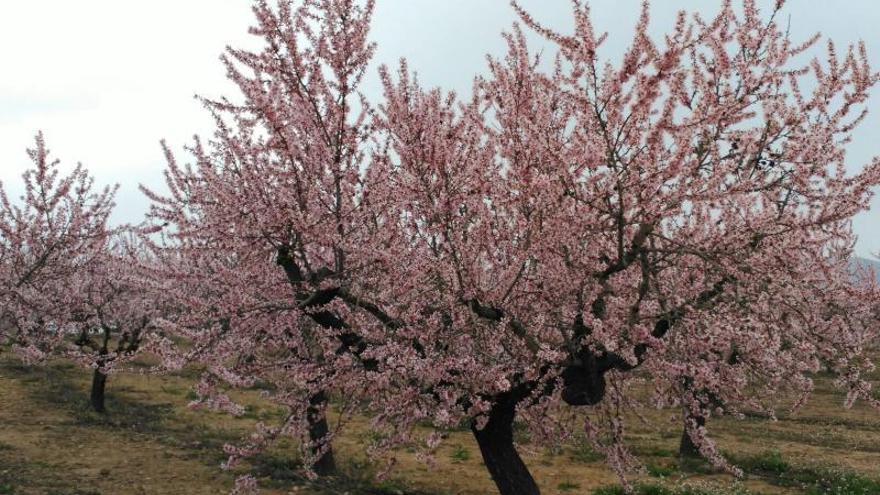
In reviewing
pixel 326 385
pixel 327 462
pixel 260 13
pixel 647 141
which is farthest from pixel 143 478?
pixel 647 141

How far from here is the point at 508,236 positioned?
346 inches

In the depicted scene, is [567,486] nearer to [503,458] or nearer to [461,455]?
[461,455]

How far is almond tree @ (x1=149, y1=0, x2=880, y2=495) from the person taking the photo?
7.99 metres

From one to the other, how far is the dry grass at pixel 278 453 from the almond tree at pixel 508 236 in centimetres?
329

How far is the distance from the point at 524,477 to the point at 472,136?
5469 mm

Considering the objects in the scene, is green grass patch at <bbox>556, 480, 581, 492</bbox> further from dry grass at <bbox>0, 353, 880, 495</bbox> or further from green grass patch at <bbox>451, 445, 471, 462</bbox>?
green grass patch at <bbox>451, 445, 471, 462</bbox>

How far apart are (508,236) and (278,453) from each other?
1182 cm

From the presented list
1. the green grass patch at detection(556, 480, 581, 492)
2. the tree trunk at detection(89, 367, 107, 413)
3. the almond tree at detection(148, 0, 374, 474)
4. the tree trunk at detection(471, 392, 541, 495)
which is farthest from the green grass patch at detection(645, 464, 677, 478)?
the tree trunk at detection(89, 367, 107, 413)

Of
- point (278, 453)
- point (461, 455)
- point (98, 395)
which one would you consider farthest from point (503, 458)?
point (98, 395)

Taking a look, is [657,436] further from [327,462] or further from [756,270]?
[756,270]

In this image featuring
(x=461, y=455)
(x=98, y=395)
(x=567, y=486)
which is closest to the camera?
(x=567, y=486)

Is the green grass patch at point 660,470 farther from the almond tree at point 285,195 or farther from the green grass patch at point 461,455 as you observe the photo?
the almond tree at point 285,195

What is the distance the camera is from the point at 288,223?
29.2 ft

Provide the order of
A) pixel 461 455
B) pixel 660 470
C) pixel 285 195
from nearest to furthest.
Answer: pixel 285 195 < pixel 660 470 < pixel 461 455
